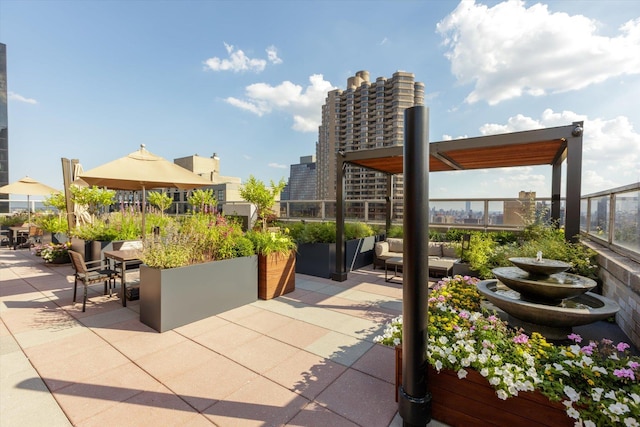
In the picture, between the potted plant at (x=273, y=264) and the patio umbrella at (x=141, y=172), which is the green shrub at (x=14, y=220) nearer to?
the patio umbrella at (x=141, y=172)

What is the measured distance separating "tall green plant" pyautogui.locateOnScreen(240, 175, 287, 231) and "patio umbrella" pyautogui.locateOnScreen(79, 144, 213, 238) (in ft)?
6.32

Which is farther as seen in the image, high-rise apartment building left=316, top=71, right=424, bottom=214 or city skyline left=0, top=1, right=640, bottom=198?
high-rise apartment building left=316, top=71, right=424, bottom=214

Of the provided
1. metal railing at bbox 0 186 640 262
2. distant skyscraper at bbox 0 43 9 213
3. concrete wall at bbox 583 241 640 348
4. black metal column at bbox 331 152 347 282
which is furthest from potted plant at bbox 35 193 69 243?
distant skyscraper at bbox 0 43 9 213

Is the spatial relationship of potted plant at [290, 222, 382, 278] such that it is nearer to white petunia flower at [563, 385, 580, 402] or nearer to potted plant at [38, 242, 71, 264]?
white petunia flower at [563, 385, 580, 402]

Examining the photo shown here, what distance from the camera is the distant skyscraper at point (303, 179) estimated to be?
85550 millimetres

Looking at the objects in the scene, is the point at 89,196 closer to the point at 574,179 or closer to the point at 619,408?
the point at 619,408

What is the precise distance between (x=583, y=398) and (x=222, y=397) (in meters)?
2.37

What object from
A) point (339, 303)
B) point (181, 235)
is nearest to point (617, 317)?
point (339, 303)

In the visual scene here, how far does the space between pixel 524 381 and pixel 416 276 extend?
2.83 ft

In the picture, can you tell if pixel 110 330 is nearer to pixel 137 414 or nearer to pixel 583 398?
pixel 137 414

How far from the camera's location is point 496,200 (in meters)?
7.41

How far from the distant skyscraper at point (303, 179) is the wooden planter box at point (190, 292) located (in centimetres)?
7564

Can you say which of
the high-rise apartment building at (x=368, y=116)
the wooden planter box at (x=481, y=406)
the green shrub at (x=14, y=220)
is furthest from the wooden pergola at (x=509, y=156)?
the high-rise apartment building at (x=368, y=116)

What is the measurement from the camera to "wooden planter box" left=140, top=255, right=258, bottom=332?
335 cm
